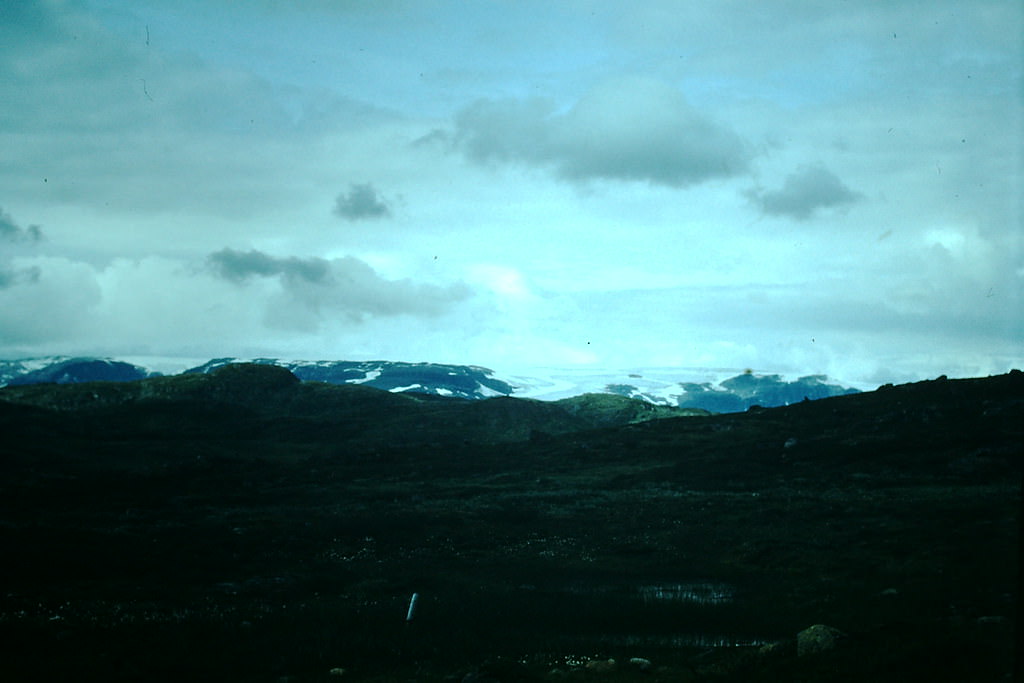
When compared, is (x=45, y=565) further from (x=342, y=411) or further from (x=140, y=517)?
(x=342, y=411)

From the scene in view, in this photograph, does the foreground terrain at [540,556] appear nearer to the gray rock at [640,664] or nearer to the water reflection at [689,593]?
the gray rock at [640,664]

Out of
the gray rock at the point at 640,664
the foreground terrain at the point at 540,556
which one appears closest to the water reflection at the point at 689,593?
the foreground terrain at the point at 540,556

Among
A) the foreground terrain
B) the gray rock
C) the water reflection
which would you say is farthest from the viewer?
the water reflection

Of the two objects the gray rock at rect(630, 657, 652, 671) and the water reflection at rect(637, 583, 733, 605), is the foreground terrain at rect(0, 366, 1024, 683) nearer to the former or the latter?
the gray rock at rect(630, 657, 652, 671)

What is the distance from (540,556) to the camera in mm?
49188

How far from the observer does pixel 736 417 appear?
136 m

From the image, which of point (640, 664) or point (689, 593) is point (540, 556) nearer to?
point (689, 593)

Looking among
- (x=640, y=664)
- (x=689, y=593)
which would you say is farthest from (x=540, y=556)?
(x=640, y=664)

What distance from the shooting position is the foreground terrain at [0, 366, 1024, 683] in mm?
24375

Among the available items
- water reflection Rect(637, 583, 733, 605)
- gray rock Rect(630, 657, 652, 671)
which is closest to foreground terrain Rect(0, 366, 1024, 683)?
gray rock Rect(630, 657, 652, 671)

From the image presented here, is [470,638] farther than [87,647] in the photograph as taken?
Yes

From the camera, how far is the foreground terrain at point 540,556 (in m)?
24.4

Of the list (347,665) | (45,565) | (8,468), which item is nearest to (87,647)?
(347,665)

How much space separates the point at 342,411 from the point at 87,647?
162 meters
